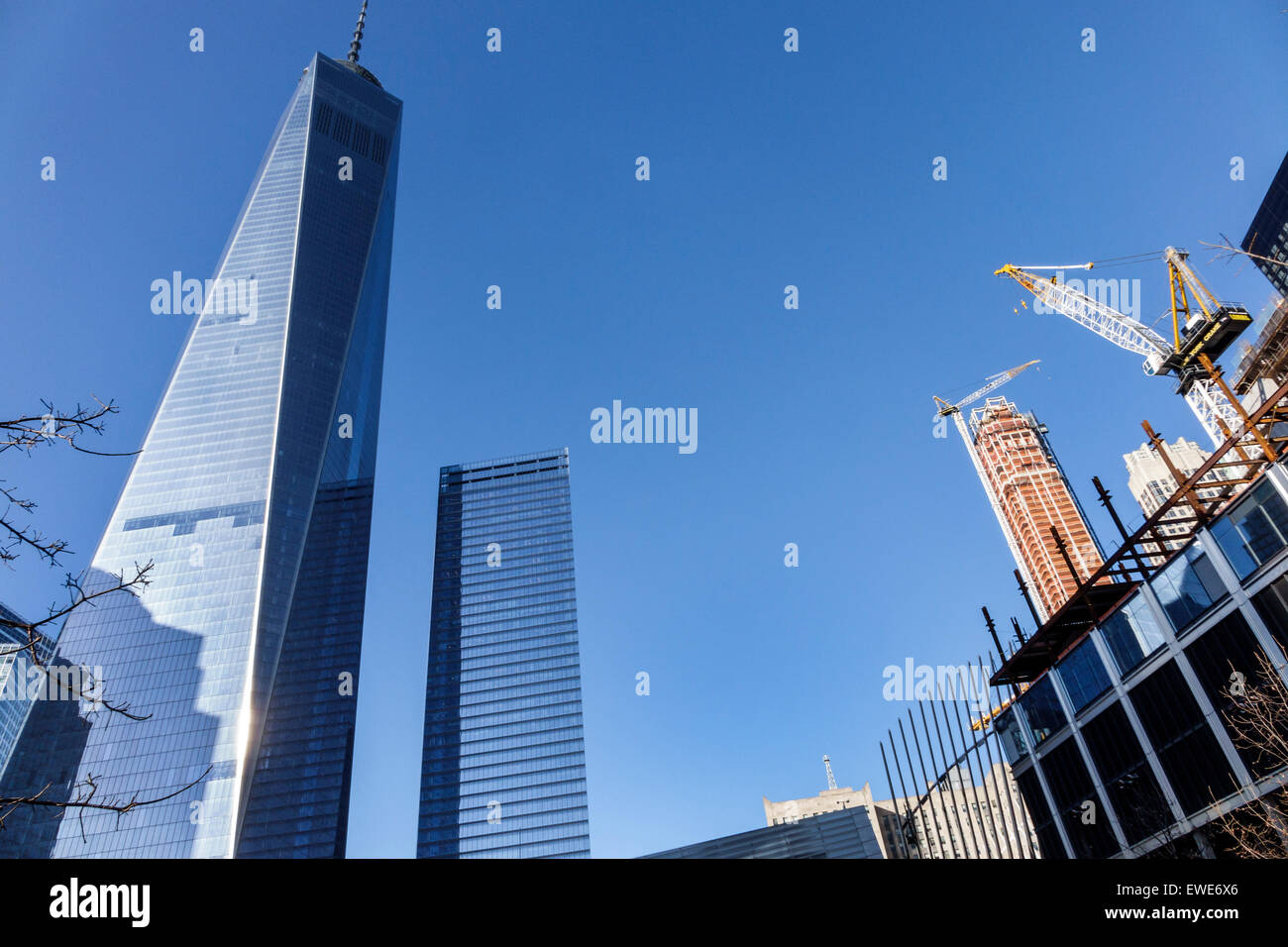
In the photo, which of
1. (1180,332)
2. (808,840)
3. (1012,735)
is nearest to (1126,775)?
(1012,735)

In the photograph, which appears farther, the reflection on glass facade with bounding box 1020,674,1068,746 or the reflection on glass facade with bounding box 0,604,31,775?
the reflection on glass facade with bounding box 0,604,31,775

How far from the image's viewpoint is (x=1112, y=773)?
171ft

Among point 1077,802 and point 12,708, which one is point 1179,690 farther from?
point 12,708

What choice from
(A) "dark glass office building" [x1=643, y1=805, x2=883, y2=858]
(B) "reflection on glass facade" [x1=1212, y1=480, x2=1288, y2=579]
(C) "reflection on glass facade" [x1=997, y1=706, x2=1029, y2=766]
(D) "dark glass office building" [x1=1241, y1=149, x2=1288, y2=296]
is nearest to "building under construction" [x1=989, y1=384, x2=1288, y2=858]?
(B) "reflection on glass facade" [x1=1212, y1=480, x2=1288, y2=579]

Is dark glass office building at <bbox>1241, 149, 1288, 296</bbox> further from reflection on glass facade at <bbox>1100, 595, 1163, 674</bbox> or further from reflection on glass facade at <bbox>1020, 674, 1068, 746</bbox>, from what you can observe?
reflection on glass facade at <bbox>1100, 595, 1163, 674</bbox>

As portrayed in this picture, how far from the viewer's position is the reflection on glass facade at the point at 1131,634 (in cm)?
5000

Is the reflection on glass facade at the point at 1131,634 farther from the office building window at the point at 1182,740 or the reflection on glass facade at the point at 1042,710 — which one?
the reflection on glass facade at the point at 1042,710

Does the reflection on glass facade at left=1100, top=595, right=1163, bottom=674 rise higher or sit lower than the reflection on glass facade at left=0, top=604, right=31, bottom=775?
lower

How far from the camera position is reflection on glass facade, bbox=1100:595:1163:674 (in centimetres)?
5000

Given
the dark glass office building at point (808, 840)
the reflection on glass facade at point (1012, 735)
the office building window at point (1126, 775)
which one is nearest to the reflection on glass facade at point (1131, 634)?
the office building window at point (1126, 775)

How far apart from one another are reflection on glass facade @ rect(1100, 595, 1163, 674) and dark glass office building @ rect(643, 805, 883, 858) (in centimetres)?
1970

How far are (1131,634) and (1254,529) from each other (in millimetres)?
11983

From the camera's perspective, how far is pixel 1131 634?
51.9 meters

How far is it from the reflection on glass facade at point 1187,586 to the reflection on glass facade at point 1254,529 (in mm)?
1659
